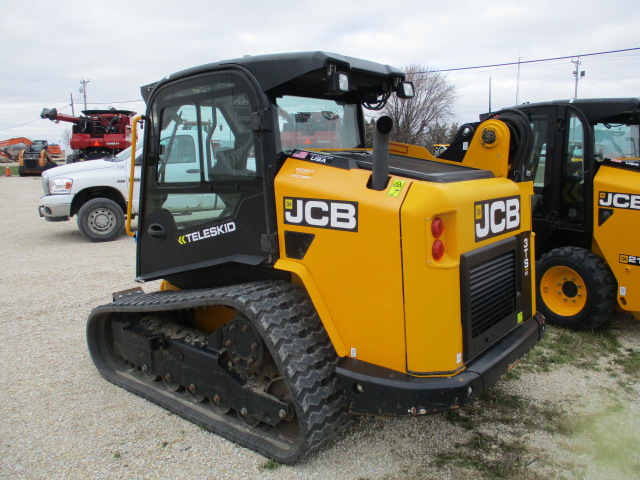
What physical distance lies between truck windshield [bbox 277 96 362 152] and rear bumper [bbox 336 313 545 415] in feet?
4.61

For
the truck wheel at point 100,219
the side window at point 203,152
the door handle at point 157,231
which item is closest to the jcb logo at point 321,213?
the side window at point 203,152

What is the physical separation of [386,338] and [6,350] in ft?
12.9

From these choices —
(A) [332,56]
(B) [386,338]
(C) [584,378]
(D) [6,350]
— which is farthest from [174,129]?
(C) [584,378]

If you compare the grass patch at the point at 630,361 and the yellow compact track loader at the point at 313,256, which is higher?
the yellow compact track loader at the point at 313,256

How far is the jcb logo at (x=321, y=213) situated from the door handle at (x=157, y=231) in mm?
1177

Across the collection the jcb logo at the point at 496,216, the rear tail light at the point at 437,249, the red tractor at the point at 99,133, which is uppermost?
the red tractor at the point at 99,133

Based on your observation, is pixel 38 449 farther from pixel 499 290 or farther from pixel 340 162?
pixel 499 290

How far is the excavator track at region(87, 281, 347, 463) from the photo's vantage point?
9.61 feet

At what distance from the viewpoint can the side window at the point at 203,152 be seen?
10.5 ft

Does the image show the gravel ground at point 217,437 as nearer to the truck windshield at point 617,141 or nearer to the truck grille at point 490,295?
the truck grille at point 490,295

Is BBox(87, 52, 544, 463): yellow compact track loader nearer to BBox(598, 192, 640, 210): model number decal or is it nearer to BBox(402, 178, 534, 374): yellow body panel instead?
BBox(402, 178, 534, 374): yellow body panel

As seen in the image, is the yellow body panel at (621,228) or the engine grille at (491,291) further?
the yellow body panel at (621,228)

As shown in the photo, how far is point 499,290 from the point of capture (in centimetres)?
316

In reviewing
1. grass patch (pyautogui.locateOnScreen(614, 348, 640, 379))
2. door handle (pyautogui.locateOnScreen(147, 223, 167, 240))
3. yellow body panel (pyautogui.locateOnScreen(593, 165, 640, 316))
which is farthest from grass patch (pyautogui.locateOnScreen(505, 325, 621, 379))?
door handle (pyautogui.locateOnScreen(147, 223, 167, 240))
